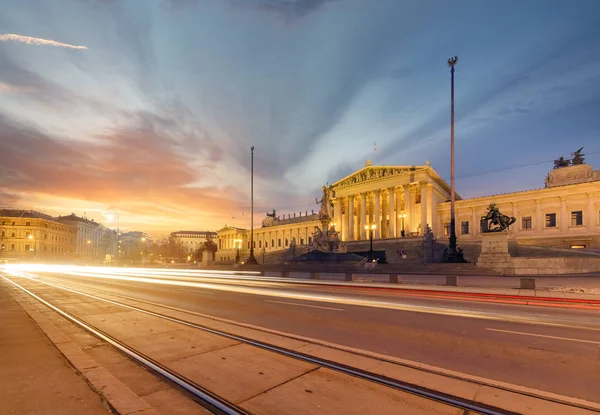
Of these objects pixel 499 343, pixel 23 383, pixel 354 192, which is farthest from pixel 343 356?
pixel 354 192

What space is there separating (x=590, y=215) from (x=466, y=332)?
216 ft

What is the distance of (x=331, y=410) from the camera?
430 cm

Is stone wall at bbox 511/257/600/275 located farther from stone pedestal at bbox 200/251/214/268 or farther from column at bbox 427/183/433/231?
column at bbox 427/183/433/231

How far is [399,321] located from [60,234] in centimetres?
14077

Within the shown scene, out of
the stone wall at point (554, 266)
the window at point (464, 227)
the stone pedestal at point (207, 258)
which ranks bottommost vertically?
the stone pedestal at point (207, 258)

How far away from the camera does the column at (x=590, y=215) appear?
187ft

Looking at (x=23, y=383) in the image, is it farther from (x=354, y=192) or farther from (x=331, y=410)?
(x=354, y=192)

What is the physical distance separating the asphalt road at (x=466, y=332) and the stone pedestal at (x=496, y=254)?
1412 cm

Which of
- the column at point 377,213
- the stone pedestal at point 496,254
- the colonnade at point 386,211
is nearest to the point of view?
the stone pedestal at point 496,254

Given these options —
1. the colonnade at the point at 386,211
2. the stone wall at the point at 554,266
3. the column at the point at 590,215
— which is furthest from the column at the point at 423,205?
the stone wall at the point at 554,266

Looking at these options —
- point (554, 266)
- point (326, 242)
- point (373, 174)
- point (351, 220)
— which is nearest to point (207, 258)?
point (326, 242)

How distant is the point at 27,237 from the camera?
106 m

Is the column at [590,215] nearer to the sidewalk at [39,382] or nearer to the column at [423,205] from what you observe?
the column at [423,205]

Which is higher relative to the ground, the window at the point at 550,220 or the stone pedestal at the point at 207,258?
the window at the point at 550,220
